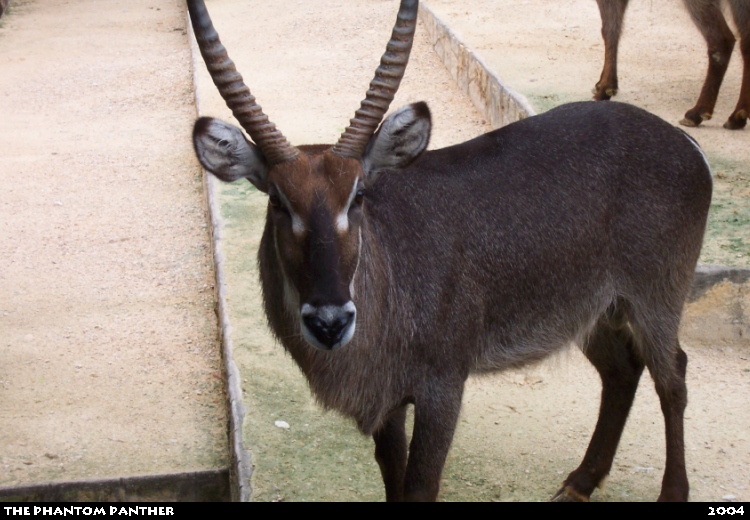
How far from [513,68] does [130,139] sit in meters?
3.58

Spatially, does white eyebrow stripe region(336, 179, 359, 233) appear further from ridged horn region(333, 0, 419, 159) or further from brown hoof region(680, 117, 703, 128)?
brown hoof region(680, 117, 703, 128)

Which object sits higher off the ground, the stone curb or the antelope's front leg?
the antelope's front leg

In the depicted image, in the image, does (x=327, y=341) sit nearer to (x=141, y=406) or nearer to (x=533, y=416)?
(x=533, y=416)

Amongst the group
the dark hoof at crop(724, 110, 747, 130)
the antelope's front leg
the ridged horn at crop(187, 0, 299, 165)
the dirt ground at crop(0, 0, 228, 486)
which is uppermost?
the ridged horn at crop(187, 0, 299, 165)

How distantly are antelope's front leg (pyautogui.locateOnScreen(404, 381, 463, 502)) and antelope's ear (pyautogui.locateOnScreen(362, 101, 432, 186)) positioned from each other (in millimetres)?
800

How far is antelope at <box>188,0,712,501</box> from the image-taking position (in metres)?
3.11

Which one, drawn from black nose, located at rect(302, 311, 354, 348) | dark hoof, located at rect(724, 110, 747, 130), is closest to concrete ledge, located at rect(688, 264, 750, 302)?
dark hoof, located at rect(724, 110, 747, 130)

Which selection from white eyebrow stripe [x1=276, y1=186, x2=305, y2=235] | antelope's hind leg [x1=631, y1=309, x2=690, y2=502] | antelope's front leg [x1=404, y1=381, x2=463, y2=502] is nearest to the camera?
white eyebrow stripe [x1=276, y1=186, x2=305, y2=235]

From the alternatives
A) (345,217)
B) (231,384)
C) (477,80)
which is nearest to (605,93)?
(477,80)

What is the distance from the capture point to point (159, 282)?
618cm

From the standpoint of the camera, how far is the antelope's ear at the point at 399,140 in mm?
3217

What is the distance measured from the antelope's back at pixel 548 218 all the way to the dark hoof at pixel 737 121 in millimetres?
3620

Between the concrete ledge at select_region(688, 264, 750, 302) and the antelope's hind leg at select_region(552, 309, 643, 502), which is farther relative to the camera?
the concrete ledge at select_region(688, 264, 750, 302)
